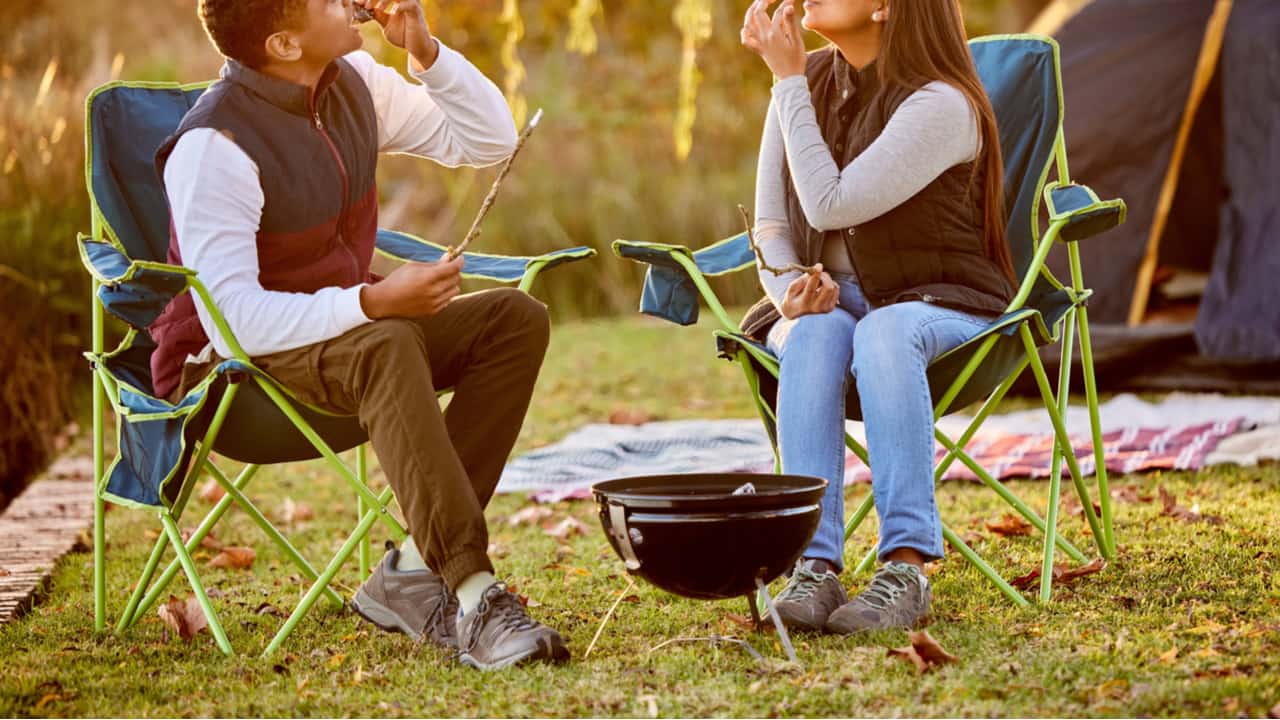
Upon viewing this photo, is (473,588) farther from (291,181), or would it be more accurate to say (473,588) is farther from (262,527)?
(291,181)

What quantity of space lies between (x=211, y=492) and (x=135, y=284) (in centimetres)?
185

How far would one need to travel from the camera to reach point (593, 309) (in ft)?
24.7

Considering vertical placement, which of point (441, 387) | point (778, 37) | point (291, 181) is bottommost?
point (441, 387)

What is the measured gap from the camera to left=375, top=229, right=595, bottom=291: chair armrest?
8.46 ft

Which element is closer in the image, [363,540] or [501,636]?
[501,636]

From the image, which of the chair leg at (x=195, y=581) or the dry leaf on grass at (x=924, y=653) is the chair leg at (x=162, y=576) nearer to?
the chair leg at (x=195, y=581)

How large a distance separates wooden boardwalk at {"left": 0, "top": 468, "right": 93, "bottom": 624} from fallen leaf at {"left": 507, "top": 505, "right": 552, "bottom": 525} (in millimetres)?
935

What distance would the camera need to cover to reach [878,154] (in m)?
2.52

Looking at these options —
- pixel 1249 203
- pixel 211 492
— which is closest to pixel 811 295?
pixel 211 492

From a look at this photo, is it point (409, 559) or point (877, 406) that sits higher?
point (877, 406)

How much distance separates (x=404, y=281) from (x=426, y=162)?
6786 millimetres

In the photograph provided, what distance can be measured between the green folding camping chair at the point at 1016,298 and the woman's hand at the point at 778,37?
347mm

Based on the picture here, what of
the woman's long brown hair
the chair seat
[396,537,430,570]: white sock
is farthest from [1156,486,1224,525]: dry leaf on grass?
[396,537,430,570]: white sock

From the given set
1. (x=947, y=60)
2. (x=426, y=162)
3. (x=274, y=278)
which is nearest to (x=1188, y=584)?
(x=947, y=60)
